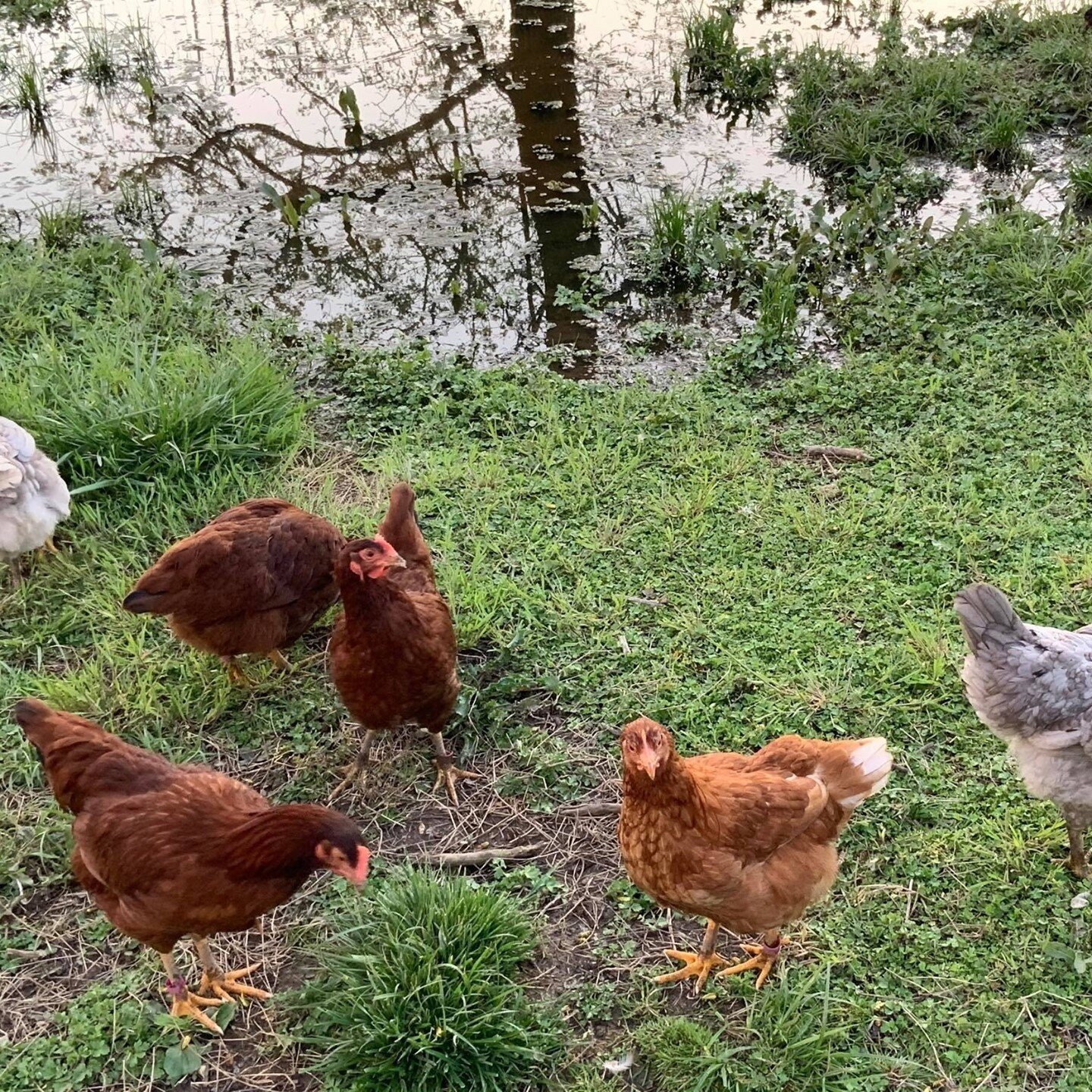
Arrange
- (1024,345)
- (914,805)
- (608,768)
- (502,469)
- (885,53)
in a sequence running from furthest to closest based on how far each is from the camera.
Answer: (885,53)
(1024,345)
(502,469)
(608,768)
(914,805)

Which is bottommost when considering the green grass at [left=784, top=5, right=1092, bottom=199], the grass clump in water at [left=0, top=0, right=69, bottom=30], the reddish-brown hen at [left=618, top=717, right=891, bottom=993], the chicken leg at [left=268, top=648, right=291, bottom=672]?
the chicken leg at [left=268, top=648, right=291, bottom=672]

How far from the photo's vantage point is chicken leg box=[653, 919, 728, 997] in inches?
117

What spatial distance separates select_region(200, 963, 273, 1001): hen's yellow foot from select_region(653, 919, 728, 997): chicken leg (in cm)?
119

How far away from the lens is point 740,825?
2.71 m

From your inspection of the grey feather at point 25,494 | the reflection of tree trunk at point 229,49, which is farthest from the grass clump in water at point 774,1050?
the reflection of tree trunk at point 229,49

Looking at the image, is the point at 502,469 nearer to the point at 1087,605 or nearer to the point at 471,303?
the point at 471,303

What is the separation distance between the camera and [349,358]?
5.86 meters

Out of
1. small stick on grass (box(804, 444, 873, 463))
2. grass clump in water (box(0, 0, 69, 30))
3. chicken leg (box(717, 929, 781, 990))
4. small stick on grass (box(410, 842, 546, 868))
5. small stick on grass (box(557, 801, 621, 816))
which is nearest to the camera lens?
chicken leg (box(717, 929, 781, 990))

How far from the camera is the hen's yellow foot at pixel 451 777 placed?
3.55 meters

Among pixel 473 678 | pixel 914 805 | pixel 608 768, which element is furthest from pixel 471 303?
pixel 914 805

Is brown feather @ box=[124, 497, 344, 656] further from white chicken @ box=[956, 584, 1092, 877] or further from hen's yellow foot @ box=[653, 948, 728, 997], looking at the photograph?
white chicken @ box=[956, 584, 1092, 877]

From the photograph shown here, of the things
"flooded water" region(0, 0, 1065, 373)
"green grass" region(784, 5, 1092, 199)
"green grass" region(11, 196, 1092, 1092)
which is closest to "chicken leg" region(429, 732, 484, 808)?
"green grass" region(11, 196, 1092, 1092)

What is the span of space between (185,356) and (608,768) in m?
3.30

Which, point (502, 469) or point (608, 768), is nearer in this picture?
point (608, 768)
